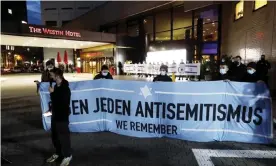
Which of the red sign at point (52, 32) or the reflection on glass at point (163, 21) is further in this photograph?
the reflection on glass at point (163, 21)

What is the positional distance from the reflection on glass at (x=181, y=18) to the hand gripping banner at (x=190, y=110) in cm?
2444

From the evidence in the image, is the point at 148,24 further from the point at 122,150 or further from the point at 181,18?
the point at 122,150

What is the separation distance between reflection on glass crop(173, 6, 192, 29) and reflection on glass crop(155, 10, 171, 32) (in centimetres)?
105

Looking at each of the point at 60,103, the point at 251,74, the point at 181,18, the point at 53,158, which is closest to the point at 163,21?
the point at 181,18

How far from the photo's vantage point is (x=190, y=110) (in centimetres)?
555

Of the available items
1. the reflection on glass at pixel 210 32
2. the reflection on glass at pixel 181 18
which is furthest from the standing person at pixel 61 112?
the reflection on glass at pixel 181 18

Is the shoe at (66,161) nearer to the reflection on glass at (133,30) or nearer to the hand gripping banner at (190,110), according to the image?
the hand gripping banner at (190,110)

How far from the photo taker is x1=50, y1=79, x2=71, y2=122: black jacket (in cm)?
419

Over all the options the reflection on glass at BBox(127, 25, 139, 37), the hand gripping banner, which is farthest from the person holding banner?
the reflection on glass at BBox(127, 25, 139, 37)

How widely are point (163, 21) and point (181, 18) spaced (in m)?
2.82

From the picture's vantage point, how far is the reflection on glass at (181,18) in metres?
28.5

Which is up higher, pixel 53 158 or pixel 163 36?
pixel 163 36

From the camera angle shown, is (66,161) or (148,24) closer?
(66,161)

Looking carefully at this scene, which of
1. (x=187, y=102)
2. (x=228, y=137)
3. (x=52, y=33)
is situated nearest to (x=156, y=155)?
(x=187, y=102)
